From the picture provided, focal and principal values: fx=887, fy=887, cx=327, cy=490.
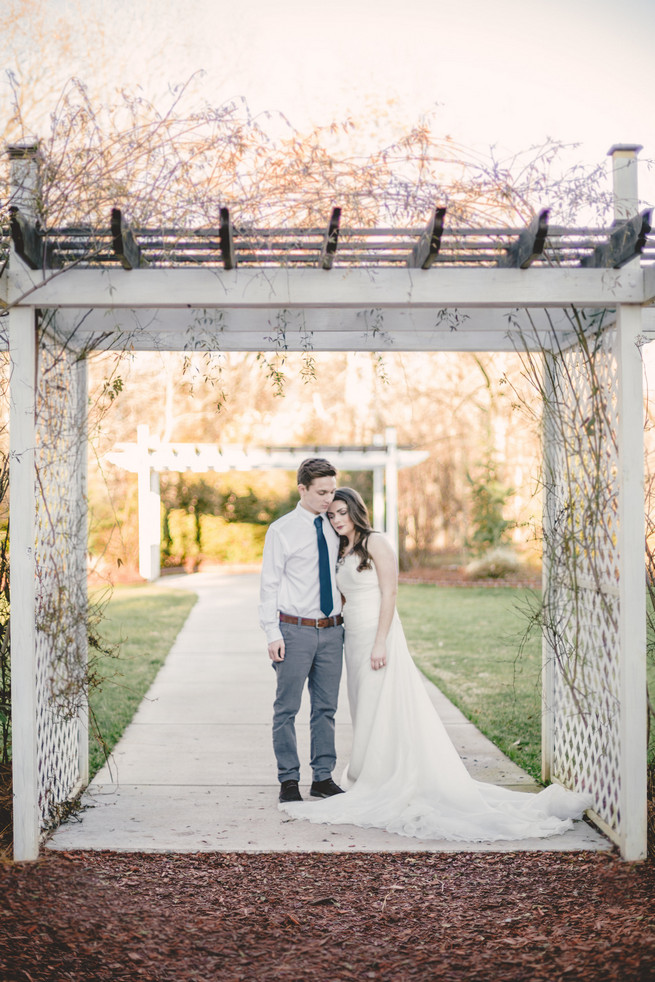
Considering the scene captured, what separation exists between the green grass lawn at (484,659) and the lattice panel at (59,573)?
265cm

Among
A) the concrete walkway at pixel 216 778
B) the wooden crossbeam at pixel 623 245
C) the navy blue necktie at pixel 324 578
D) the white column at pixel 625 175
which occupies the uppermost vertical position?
the white column at pixel 625 175

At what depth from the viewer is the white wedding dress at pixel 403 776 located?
4562 millimetres

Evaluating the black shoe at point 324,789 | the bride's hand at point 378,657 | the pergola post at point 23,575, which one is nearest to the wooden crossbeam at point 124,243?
the pergola post at point 23,575

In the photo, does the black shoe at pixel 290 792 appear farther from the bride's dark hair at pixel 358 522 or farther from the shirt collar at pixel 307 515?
the shirt collar at pixel 307 515

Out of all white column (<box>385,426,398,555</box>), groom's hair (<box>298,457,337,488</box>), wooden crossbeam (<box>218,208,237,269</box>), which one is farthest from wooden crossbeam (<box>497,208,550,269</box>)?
white column (<box>385,426,398,555</box>)

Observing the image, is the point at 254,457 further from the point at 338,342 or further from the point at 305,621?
the point at 305,621

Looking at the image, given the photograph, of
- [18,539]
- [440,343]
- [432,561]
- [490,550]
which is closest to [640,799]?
[440,343]

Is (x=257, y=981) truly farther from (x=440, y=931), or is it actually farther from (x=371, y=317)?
(x=371, y=317)

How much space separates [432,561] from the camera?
22172mm

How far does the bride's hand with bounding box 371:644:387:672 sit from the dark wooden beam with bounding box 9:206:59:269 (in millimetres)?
2609

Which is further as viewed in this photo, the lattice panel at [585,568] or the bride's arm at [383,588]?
the bride's arm at [383,588]

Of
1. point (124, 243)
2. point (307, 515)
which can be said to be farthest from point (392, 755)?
point (124, 243)

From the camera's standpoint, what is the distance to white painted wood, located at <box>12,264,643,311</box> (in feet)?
13.7

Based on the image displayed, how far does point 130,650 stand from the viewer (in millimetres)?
10672
